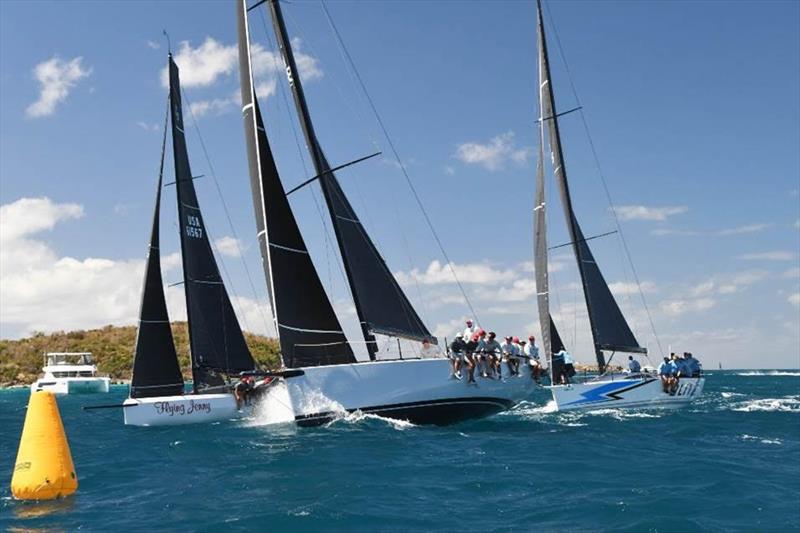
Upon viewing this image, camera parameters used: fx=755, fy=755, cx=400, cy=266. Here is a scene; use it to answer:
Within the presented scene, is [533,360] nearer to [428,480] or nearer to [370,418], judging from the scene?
[370,418]

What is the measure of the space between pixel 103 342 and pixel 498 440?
93.5 metres

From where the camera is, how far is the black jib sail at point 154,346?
29.2 metres

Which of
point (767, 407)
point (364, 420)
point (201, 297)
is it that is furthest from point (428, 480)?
point (767, 407)

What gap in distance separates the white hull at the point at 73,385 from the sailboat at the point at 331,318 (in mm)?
58627

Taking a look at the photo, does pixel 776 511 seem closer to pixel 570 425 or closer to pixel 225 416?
pixel 570 425

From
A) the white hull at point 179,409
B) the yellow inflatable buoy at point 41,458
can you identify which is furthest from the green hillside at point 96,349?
the yellow inflatable buoy at point 41,458

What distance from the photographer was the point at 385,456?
1549cm

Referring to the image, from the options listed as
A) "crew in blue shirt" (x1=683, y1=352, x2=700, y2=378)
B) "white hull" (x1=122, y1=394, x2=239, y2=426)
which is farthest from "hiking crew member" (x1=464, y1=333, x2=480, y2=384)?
"crew in blue shirt" (x1=683, y1=352, x2=700, y2=378)

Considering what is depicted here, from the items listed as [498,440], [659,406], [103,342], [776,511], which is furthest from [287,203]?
[103,342]

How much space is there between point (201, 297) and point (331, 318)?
11.1 m

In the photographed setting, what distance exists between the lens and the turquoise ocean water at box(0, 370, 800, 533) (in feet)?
33.2

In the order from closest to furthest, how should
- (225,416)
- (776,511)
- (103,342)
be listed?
(776,511), (225,416), (103,342)

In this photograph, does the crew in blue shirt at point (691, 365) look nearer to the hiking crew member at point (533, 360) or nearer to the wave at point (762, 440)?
the hiking crew member at point (533, 360)

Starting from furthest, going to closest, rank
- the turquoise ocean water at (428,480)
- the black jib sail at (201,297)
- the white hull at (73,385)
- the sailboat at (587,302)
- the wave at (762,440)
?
the white hull at (73,385) < the sailboat at (587,302) < the black jib sail at (201,297) < the wave at (762,440) < the turquoise ocean water at (428,480)
